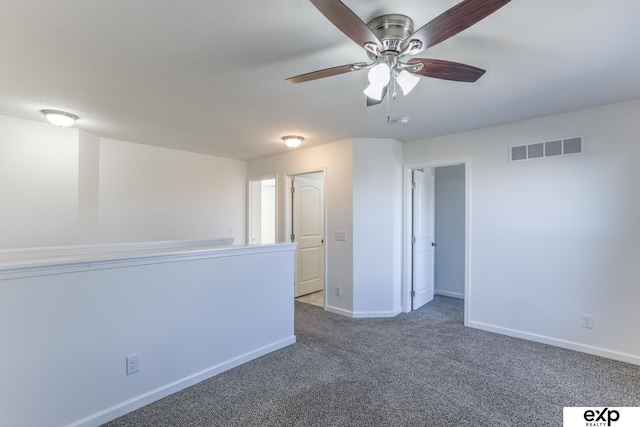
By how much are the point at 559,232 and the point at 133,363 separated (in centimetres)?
394

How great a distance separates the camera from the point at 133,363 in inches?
80.7

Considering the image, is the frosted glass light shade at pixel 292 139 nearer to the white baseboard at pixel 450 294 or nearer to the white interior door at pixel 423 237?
the white interior door at pixel 423 237

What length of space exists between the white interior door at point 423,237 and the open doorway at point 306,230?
4.95ft

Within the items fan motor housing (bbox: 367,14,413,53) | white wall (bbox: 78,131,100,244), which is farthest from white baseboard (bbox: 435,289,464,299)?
white wall (bbox: 78,131,100,244)

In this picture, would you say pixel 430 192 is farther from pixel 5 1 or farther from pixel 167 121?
pixel 5 1

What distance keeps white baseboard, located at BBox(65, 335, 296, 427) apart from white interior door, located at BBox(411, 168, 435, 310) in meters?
2.27

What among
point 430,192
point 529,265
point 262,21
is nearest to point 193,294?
point 262,21

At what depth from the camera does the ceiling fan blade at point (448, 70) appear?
5.22 feet

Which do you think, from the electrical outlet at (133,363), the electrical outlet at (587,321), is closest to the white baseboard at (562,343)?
the electrical outlet at (587,321)

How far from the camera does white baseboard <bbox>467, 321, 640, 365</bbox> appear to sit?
2.70 m

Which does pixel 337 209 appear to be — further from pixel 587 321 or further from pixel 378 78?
pixel 587 321

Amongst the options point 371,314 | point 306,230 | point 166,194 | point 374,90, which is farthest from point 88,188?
point 371,314

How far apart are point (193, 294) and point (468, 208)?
124 inches

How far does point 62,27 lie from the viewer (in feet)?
5.47
